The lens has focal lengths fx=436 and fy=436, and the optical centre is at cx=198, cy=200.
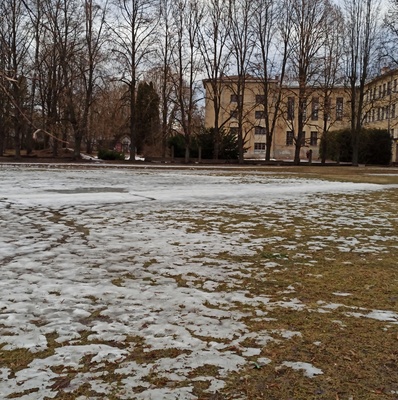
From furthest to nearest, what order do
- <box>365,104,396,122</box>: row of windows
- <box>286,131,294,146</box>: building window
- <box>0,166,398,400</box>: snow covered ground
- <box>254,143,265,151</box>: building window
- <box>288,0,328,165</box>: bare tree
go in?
<box>254,143,265,151</box>: building window, <box>286,131,294,146</box>: building window, <box>365,104,396,122</box>: row of windows, <box>288,0,328,165</box>: bare tree, <box>0,166,398,400</box>: snow covered ground

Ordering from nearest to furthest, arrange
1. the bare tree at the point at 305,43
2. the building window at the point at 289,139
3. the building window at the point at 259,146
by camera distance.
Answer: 1. the bare tree at the point at 305,43
2. the building window at the point at 289,139
3. the building window at the point at 259,146

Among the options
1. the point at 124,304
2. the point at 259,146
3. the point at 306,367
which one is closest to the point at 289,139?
the point at 259,146

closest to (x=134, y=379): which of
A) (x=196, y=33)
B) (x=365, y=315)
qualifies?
(x=365, y=315)

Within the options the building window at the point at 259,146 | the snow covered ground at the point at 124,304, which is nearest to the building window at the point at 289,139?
the building window at the point at 259,146

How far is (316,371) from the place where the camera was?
2.52 m

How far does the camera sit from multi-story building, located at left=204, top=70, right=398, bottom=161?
138ft

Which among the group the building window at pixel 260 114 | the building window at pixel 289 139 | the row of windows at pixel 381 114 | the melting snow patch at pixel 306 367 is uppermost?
the row of windows at pixel 381 114

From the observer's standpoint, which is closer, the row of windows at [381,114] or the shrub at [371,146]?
the shrub at [371,146]

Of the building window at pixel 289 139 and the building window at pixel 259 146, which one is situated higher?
the building window at pixel 289 139

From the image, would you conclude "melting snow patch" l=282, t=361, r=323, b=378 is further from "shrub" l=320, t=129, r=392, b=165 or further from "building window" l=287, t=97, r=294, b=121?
"shrub" l=320, t=129, r=392, b=165

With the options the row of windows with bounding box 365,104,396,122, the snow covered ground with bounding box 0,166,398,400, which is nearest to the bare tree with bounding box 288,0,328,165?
the row of windows with bounding box 365,104,396,122

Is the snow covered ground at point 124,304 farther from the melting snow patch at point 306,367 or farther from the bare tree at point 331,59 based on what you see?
the bare tree at point 331,59

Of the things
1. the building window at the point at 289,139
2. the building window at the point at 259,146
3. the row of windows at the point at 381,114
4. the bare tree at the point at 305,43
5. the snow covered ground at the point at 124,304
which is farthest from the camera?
the building window at the point at 259,146

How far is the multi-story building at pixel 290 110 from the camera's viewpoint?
4203cm
